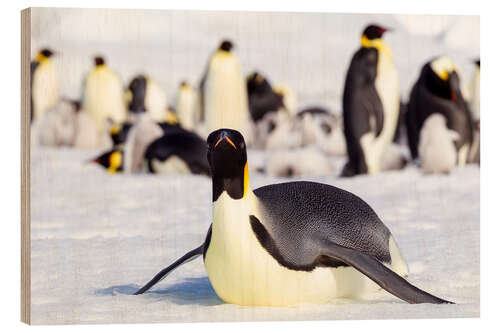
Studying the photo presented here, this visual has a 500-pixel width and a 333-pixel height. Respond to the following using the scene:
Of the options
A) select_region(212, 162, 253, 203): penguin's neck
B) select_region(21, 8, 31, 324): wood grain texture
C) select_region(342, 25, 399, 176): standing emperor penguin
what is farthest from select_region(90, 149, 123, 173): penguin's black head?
select_region(212, 162, 253, 203): penguin's neck

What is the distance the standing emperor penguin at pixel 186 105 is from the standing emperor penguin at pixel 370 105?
2.83 ft

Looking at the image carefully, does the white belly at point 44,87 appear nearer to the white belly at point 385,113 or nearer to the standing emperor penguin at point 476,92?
the white belly at point 385,113

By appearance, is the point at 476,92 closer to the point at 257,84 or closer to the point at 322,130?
the point at 322,130

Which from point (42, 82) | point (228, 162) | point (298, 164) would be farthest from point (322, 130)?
point (228, 162)

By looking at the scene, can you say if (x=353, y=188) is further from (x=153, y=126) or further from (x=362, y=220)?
(x=153, y=126)

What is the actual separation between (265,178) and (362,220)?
41.9 inches

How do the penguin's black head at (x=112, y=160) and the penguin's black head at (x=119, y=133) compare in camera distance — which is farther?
the penguin's black head at (x=119, y=133)

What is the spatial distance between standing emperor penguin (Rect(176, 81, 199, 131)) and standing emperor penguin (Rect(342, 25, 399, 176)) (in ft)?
2.83

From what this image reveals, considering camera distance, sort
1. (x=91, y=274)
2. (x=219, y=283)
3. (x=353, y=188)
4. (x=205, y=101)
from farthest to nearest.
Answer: (x=205, y=101) → (x=353, y=188) → (x=91, y=274) → (x=219, y=283)

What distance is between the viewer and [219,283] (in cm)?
436

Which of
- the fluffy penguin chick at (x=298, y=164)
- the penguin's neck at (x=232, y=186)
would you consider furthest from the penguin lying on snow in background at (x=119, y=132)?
the penguin's neck at (x=232, y=186)

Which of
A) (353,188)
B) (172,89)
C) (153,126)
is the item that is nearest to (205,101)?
(153,126)

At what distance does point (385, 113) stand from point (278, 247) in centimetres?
247

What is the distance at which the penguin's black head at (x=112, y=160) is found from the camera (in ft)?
18.6
